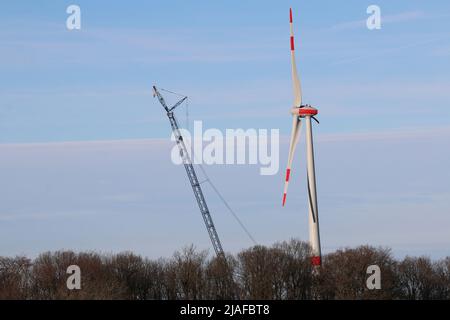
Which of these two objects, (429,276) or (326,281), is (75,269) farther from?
(429,276)

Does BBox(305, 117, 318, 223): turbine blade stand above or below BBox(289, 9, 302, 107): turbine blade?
below

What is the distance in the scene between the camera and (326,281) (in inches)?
5536

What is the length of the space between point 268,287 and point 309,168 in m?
16.5

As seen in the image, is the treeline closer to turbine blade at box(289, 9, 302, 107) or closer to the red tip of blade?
the red tip of blade

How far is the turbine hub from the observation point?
129 metres

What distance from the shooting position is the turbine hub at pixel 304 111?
12912cm

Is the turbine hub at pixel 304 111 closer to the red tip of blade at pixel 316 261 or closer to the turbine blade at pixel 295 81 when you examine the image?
the turbine blade at pixel 295 81

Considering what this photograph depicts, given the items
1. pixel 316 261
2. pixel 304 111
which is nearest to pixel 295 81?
pixel 304 111

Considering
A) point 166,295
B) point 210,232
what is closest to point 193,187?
point 210,232

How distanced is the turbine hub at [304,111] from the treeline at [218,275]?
21528 mm

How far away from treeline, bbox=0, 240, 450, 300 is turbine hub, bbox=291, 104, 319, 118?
2153 centimetres

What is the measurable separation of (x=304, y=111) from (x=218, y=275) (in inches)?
999

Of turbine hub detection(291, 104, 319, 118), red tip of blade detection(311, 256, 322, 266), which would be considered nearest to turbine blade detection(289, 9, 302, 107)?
turbine hub detection(291, 104, 319, 118)
